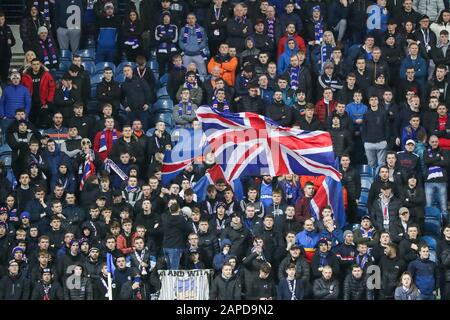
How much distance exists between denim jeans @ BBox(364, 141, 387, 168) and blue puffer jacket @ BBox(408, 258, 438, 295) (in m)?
3.34

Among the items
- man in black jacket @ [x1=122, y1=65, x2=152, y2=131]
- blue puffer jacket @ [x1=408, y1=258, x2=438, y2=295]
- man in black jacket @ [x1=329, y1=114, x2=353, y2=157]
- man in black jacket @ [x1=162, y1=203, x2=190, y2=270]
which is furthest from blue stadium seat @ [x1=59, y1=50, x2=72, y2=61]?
blue puffer jacket @ [x1=408, y1=258, x2=438, y2=295]

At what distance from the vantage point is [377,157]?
32156mm

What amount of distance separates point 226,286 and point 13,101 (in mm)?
6167

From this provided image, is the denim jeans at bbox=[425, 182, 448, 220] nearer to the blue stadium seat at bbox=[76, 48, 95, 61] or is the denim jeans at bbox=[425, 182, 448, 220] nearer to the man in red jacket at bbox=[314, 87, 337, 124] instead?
the man in red jacket at bbox=[314, 87, 337, 124]

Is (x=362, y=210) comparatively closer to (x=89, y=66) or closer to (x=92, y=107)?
(x=92, y=107)

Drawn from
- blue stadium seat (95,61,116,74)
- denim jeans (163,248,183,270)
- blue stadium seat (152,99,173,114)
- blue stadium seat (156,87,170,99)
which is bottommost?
denim jeans (163,248,183,270)

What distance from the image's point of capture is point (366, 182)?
32031 mm

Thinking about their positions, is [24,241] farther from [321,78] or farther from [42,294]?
[321,78]

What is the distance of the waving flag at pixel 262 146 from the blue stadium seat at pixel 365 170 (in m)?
2.22

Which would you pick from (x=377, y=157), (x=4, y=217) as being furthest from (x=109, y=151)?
(x=377, y=157)

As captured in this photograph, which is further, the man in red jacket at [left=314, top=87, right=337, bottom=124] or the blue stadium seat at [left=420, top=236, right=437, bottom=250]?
the man in red jacket at [left=314, top=87, right=337, bottom=124]

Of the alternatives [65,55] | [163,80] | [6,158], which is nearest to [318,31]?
[163,80]

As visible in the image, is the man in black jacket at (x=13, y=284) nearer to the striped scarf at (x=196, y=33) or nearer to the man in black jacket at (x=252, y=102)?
the man in black jacket at (x=252, y=102)

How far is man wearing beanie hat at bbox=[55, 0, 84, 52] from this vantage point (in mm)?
34362
